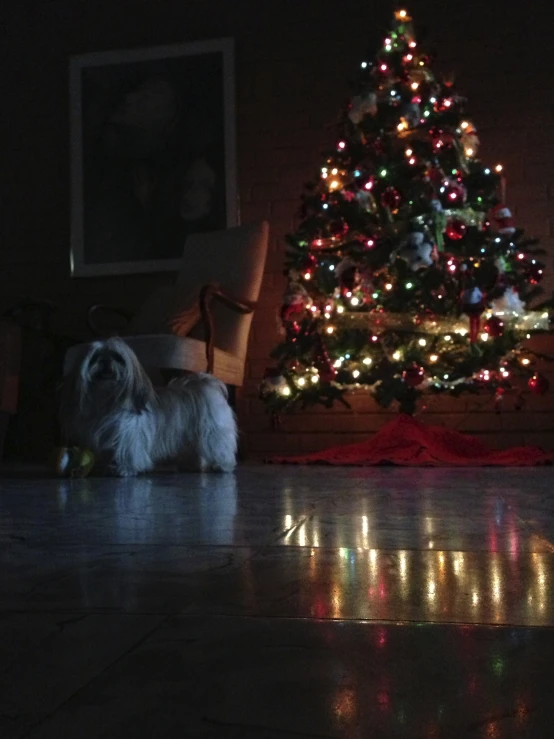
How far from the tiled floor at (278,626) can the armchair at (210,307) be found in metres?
1.92

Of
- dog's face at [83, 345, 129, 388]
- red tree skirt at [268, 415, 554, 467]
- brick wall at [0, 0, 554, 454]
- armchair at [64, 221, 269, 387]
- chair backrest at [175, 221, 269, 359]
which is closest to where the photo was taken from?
dog's face at [83, 345, 129, 388]

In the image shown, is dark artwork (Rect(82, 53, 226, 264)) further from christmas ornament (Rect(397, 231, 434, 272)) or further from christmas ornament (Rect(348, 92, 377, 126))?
christmas ornament (Rect(397, 231, 434, 272))

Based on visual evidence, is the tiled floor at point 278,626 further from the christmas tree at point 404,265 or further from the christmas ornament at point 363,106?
the christmas ornament at point 363,106

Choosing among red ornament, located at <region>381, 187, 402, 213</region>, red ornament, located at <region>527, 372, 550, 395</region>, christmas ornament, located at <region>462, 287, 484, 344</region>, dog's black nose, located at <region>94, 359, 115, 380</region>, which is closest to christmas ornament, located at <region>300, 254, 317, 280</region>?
red ornament, located at <region>381, 187, 402, 213</region>

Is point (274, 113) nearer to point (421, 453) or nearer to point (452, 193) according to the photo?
point (452, 193)

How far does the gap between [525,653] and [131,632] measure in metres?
0.36

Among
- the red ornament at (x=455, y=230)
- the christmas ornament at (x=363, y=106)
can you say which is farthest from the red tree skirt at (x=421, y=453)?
the christmas ornament at (x=363, y=106)

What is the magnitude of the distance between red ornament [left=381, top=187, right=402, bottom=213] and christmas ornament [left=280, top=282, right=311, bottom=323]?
1.79 feet

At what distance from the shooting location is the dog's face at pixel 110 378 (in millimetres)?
3146

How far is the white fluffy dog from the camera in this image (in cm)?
315

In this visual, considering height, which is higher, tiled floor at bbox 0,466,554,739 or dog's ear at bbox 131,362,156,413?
dog's ear at bbox 131,362,156,413

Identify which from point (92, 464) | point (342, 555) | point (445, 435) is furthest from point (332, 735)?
point (445, 435)

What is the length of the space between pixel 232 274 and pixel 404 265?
0.92m

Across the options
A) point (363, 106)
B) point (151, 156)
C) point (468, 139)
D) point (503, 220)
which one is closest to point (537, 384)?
point (503, 220)
